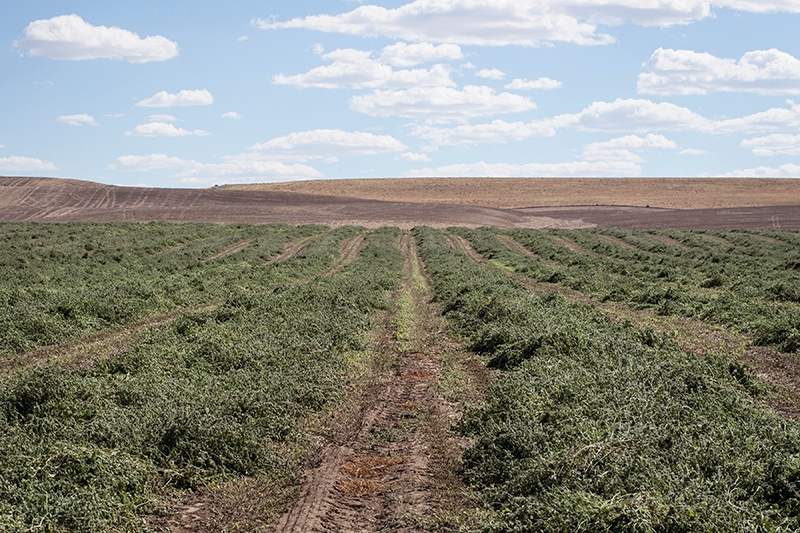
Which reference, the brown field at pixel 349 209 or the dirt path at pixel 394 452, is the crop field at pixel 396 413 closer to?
the dirt path at pixel 394 452

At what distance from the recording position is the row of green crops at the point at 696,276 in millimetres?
17797

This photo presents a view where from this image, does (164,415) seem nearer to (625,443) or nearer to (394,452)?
(394,452)

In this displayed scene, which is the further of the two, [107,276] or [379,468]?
[107,276]

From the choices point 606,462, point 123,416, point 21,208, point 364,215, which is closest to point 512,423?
point 606,462

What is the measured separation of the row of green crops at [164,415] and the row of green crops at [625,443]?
2525 millimetres

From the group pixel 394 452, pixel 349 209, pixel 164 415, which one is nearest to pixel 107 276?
pixel 164 415

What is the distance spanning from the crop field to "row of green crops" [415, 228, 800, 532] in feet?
0.09

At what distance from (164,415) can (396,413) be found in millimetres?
3273

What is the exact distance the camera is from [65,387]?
9922 millimetres

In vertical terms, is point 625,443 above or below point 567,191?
below

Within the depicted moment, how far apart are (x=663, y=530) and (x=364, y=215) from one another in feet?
234

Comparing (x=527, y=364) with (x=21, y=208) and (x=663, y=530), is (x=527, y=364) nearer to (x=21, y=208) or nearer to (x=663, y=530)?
(x=663, y=530)

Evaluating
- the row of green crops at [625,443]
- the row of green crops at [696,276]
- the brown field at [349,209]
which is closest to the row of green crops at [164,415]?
the row of green crops at [625,443]

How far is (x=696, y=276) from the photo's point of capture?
90.3ft
